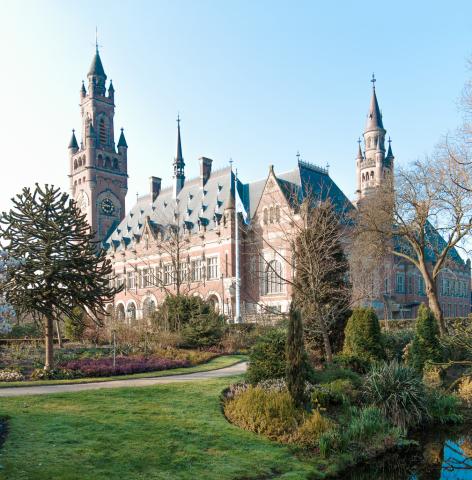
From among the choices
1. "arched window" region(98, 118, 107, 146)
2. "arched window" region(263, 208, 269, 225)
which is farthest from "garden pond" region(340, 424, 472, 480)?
"arched window" region(98, 118, 107, 146)

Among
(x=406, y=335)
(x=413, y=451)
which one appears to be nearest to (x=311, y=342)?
(x=406, y=335)

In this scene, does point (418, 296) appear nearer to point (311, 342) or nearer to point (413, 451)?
point (311, 342)

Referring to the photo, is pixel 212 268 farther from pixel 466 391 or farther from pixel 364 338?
pixel 466 391

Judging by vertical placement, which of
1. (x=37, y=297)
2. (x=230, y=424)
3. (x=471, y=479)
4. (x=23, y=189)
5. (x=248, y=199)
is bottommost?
(x=471, y=479)

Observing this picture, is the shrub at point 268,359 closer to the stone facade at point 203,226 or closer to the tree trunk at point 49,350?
the tree trunk at point 49,350

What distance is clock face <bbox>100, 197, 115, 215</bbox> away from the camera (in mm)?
64312

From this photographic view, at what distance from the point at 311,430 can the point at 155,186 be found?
169ft

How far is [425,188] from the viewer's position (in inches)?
1025

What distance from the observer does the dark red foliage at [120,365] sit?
1742 cm

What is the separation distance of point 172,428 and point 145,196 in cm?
5251

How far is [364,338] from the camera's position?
17.6 m

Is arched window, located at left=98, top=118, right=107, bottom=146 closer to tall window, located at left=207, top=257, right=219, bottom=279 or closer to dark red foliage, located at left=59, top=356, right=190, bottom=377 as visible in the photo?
tall window, located at left=207, top=257, right=219, bottom=279

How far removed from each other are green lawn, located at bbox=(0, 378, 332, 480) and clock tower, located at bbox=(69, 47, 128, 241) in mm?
53766

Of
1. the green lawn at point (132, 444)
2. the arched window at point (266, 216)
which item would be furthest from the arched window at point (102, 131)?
the green lawn at point (132, 444)
